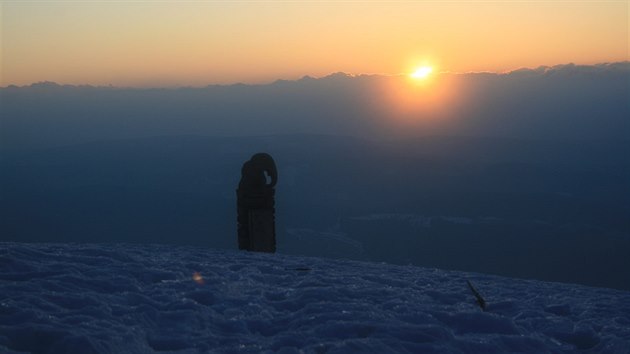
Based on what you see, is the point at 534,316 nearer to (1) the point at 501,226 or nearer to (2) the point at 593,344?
(2) the point at 593,344

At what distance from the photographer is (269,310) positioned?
684 cm

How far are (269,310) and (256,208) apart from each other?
7817 millimetres

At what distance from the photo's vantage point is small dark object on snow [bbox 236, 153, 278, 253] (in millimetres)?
14281

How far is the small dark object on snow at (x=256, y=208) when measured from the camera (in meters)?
14.3

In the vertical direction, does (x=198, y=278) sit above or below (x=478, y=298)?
above

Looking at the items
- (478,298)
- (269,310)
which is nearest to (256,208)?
(478,298)

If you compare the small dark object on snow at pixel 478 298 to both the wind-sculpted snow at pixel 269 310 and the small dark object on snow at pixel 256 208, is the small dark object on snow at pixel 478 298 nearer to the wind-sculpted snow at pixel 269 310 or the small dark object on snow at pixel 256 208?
the wind-sculpted snow at pixel 269 310

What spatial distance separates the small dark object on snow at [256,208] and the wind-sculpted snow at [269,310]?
15.5 feet

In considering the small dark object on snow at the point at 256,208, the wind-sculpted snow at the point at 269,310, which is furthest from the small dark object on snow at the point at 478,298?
the small dark object on snow at the point at 256,208

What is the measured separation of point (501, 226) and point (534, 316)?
15810 centimetres

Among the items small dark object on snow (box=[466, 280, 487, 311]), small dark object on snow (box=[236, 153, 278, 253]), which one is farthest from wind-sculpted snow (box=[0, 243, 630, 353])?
small dark object on snow (box=[236, 153, 278, 253])

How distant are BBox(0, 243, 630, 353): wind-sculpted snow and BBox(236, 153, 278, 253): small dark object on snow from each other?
15.5 ft

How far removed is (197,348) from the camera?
219 inches

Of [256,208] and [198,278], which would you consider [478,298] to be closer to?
[198,278]
